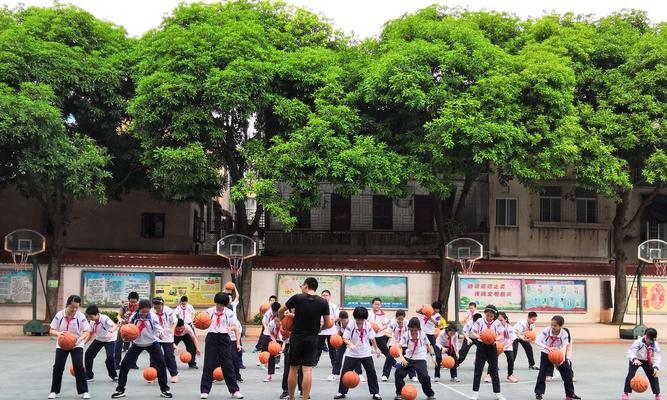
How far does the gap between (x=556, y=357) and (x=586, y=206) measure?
19.7 m

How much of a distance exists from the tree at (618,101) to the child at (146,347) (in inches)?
→ 601

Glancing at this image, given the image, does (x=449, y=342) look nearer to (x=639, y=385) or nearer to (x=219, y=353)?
(x=639, y=385)

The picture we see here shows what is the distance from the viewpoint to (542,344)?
12344 mm

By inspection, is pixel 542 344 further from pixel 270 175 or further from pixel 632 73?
pixel 632 73

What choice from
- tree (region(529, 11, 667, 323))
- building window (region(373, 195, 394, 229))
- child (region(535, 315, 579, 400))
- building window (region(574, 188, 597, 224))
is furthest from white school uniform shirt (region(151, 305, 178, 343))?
building window (region(574, 188, 597, 224))

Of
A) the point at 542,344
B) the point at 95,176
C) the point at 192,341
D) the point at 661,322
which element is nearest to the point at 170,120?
the point at 95,176

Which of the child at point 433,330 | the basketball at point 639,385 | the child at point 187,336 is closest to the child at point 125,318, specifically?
the child at point 187,336

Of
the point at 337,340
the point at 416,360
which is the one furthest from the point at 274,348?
the point at 416,360

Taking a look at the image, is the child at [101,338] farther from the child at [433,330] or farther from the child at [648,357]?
the child at [648,357]

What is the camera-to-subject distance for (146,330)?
11.7m

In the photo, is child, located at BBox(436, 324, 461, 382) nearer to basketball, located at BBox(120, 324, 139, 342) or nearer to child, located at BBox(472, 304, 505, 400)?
child, located at BBox(472, 304, 505, 400)

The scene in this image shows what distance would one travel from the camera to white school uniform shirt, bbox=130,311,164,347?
11.7 metres

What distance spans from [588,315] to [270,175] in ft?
41.2

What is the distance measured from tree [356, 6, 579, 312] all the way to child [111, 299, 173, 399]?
11383mm
